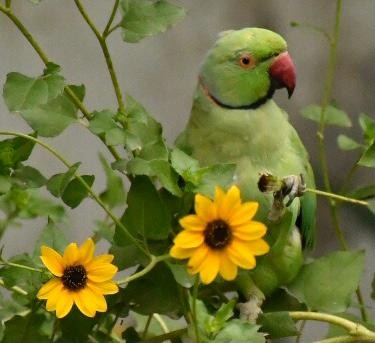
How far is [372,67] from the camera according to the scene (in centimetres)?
122

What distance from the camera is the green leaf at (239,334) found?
479mm

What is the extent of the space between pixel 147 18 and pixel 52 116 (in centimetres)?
10

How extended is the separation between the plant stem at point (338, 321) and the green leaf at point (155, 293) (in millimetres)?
87


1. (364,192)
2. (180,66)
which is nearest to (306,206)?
(364,192)

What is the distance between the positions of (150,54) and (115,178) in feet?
1.48

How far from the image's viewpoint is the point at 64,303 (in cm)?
A: 44

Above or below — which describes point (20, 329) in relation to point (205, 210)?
below

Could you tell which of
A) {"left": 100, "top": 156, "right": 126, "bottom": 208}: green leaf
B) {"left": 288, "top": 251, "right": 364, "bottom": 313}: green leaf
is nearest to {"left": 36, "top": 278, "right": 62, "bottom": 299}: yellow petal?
{"left": 288, "top": 251, "right": 364, "bottom": 313}: green leaf

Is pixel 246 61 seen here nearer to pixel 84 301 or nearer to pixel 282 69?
pixel 282 69

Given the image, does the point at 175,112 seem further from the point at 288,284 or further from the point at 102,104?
the point at 288,284

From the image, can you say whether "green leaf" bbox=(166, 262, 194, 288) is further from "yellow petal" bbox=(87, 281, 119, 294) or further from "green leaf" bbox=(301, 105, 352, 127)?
"green leaf" bbox=(301, 105, 352, 127)

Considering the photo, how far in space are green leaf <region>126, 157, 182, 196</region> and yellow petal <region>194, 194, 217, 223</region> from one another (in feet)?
0.27

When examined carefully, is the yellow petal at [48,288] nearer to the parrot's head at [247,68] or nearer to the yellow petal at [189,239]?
the yellow petal at [189,239]

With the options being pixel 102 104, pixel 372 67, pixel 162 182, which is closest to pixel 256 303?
pixel 162 182
